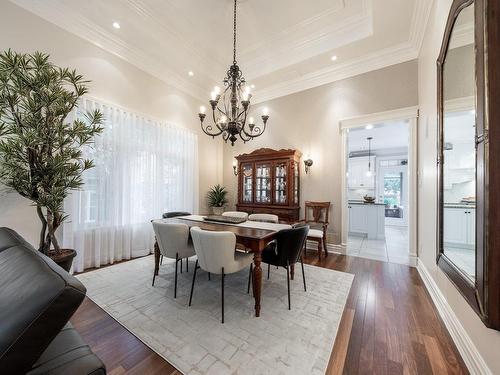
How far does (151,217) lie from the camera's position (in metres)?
3.88

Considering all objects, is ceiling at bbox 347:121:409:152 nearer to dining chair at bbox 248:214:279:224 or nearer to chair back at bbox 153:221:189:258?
dining chair at bbox 248:214:279:224

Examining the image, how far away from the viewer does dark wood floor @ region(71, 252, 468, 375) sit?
1.43m

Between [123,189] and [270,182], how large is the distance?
8.89ft

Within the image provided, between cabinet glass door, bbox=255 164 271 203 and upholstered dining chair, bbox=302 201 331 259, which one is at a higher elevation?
cabinet glass door, bbox=255 164 271 203

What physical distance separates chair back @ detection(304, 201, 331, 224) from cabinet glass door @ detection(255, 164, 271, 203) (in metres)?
0.83

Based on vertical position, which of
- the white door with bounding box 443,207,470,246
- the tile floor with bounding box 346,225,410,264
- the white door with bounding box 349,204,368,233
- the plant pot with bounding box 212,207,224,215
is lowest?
the tile floor with bounding box 346,225,410,264

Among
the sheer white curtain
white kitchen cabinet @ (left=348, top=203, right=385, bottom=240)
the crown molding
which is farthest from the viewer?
white kitchen cabinet @ (left=348, top=203, right=385, bottom=240)

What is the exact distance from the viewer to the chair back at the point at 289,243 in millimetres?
2135

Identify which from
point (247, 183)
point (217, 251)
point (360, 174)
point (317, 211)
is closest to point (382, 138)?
point (360, 174)

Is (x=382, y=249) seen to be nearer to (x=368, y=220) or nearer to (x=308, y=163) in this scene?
(x=368, y=220)

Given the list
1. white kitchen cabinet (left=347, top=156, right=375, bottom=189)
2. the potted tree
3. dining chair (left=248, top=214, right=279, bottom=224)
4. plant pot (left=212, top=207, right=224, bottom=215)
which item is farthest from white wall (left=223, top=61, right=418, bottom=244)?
white kitchen cabinet (left=347, top=156, right=375, bottom=189)

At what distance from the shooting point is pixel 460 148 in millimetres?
1693

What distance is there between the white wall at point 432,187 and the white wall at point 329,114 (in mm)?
342

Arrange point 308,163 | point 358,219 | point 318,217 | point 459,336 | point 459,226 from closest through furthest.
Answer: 1. point 459,336
2. point 459,226
3. point 318,217
4. point 308,163
5. point 358,219
